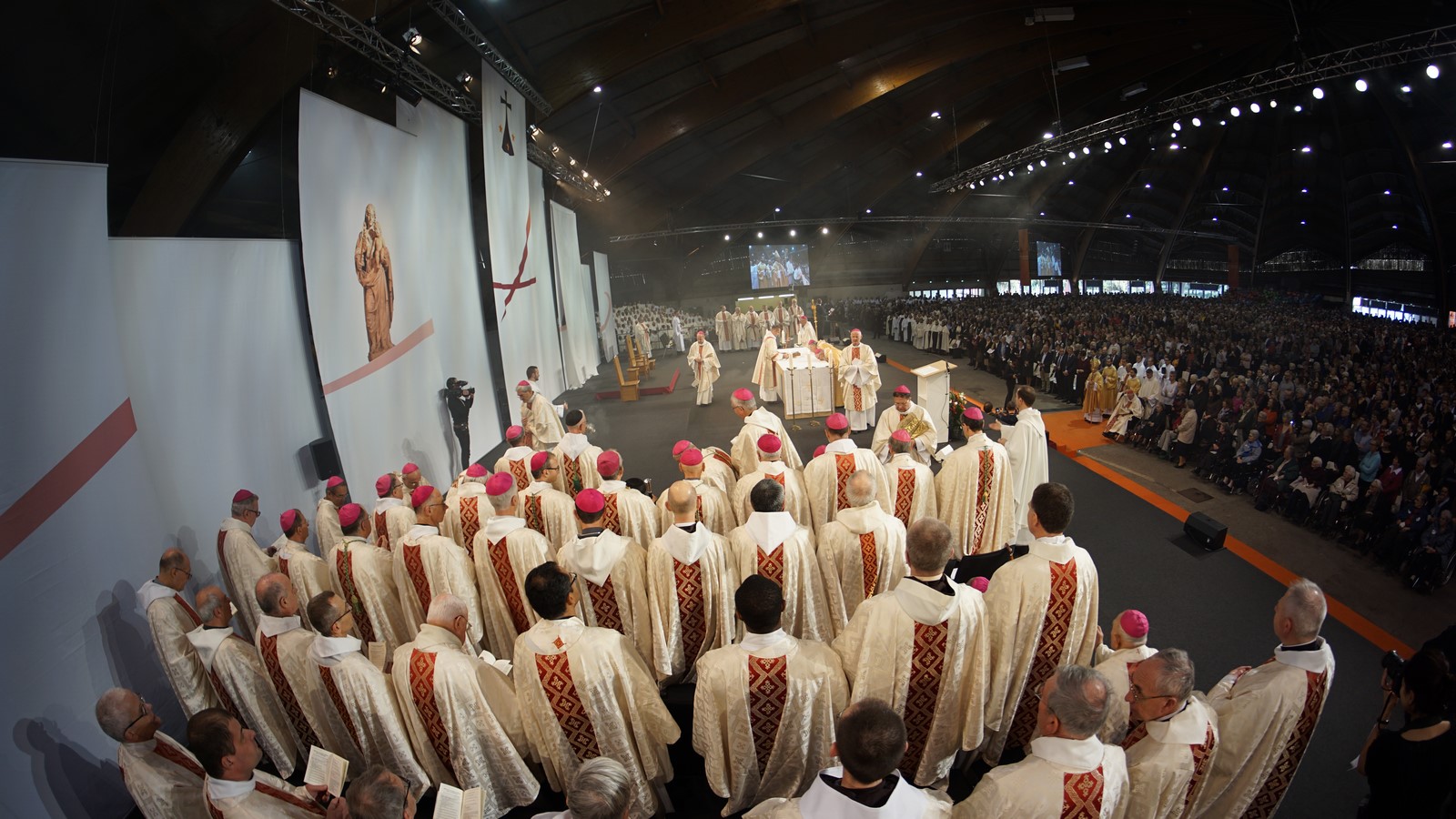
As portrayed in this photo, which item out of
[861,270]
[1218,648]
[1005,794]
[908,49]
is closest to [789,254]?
[861,270]

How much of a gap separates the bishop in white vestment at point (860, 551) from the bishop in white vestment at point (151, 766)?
341 centimetres

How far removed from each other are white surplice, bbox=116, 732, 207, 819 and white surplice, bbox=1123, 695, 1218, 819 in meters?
4.02

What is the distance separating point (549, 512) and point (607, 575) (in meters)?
1.37

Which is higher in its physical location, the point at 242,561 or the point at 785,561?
the point at 242,561

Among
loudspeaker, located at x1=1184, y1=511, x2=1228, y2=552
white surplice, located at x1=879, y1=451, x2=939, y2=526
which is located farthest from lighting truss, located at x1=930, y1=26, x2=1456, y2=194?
white surplice, located at x1=879, y1=451, x2=939, y2=526

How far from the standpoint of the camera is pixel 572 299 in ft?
57.2

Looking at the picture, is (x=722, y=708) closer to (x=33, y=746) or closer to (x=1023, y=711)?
(x=1023, y=711)

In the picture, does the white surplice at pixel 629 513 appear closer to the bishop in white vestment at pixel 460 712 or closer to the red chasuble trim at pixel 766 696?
the bishop in white vestment at pixel 460 712

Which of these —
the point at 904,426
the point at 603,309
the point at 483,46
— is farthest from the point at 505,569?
the point at 603,309

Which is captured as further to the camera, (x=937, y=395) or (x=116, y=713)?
(x=937, y=395)

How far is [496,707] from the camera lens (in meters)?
3.32

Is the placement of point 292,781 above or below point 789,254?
below

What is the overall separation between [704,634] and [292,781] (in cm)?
276

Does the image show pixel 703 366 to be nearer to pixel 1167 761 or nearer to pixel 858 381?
pixel 858 381
